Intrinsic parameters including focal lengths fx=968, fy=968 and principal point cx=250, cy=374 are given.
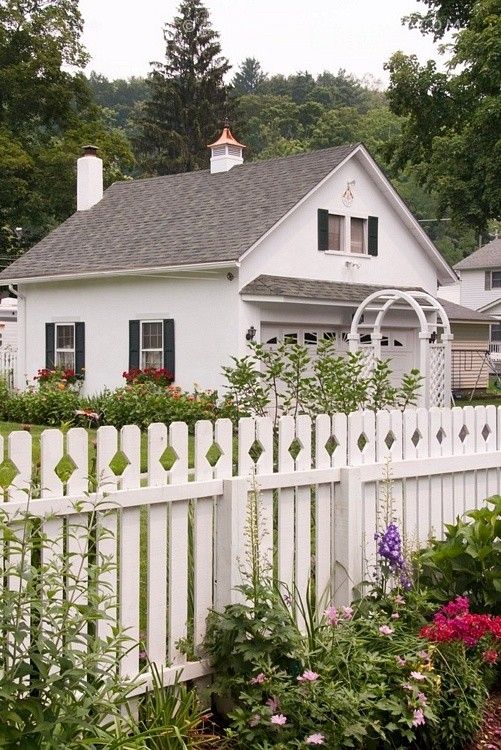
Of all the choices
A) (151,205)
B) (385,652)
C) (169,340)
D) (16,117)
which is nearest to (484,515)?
(385,652)

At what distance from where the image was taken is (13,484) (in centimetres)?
329

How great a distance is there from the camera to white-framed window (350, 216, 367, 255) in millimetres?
21359

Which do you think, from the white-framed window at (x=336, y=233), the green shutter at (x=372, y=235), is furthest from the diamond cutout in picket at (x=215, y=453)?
the green shutter at (x=372, y=235)

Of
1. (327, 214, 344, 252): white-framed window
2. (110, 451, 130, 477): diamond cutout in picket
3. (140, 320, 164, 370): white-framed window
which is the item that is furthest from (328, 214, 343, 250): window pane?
(110, 451, 130, 477): diamond cutout in picket

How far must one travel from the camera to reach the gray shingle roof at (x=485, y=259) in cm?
4544

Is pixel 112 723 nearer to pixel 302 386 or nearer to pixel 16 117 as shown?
pixel 302 386

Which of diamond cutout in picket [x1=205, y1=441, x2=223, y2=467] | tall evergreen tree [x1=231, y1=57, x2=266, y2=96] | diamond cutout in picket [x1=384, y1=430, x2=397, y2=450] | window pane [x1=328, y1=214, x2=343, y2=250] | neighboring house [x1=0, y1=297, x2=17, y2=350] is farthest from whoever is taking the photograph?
tall evergreen tree [x1=231, y1=57, x2=266, y2=96]

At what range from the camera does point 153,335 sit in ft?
65.2

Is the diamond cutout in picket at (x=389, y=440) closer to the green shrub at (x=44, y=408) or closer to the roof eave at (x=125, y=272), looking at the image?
the roof eave at (x=125, y=272)

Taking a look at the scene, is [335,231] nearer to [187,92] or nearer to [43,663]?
[43,663]

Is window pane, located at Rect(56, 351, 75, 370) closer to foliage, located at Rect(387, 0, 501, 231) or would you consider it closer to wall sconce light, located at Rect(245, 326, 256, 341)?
wall sconce light, located at Rect(245, 326, 256, 341)

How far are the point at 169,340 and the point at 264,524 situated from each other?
15.1 metres

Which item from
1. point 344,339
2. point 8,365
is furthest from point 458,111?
point 8,365

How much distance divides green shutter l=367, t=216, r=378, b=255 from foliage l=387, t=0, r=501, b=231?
2.21 m
